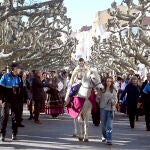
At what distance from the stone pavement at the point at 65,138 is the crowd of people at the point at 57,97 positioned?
1.04 ft

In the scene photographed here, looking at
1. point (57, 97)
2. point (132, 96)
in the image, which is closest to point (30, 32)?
point (57, 97)

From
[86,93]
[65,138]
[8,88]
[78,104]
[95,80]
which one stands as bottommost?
[65,138]

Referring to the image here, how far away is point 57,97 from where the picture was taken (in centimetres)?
1873

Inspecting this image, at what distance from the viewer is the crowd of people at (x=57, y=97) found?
11.8 m

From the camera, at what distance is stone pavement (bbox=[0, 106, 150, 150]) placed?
11023 mm

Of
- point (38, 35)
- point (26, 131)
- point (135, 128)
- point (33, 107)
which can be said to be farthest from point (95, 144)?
point (38, 35)

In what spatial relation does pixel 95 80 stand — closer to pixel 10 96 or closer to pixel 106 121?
pixel 106 121

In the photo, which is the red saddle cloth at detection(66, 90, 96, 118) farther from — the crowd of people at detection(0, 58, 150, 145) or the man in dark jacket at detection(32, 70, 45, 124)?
the man in dark jacket at detection(32, 70, 45, 124)

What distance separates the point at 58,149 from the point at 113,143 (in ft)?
5.44

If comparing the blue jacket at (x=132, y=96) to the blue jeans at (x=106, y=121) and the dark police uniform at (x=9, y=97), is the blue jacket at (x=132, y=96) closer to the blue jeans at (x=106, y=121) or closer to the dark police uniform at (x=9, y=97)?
the blue jeans at (x=106, y=121)

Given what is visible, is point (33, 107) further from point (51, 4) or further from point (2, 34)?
point (2, 34)

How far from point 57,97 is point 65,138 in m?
6.43

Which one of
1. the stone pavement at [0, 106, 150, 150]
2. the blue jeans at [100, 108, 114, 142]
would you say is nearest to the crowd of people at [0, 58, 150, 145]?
the blue jeans at [100, 108, 114, 142]

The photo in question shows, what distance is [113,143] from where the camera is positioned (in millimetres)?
11773
